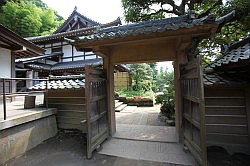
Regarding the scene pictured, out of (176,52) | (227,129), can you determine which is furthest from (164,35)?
(227,129)

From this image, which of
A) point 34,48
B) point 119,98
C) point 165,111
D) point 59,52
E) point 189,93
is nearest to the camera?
point 189,93

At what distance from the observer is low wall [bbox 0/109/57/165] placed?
11.0 feet

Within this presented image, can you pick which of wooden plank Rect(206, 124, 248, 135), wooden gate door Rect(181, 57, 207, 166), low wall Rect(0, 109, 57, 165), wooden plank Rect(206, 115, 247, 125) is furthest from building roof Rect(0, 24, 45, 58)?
wooden plank Rect(206, 124, 248, 135)

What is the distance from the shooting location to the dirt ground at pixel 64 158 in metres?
3.30

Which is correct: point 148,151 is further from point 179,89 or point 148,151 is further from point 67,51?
point 67,51

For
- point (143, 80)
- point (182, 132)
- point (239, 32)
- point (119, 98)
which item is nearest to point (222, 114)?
point (182, 132)

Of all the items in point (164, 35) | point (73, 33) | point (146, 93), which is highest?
point (73, 33)

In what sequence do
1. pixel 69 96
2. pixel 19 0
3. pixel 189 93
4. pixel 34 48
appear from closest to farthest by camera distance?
pixel 189 93 → pixel 69 96 → pixel 34 48 → pixel 19 0

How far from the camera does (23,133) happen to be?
384cm

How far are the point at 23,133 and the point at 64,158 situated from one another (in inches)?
55.0

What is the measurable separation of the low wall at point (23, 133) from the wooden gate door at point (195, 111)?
4.36 meters

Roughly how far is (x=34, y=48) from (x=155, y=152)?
820cm

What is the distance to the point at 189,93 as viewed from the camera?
3.53 meters

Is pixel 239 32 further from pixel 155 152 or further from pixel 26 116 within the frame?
pixel 26 116
